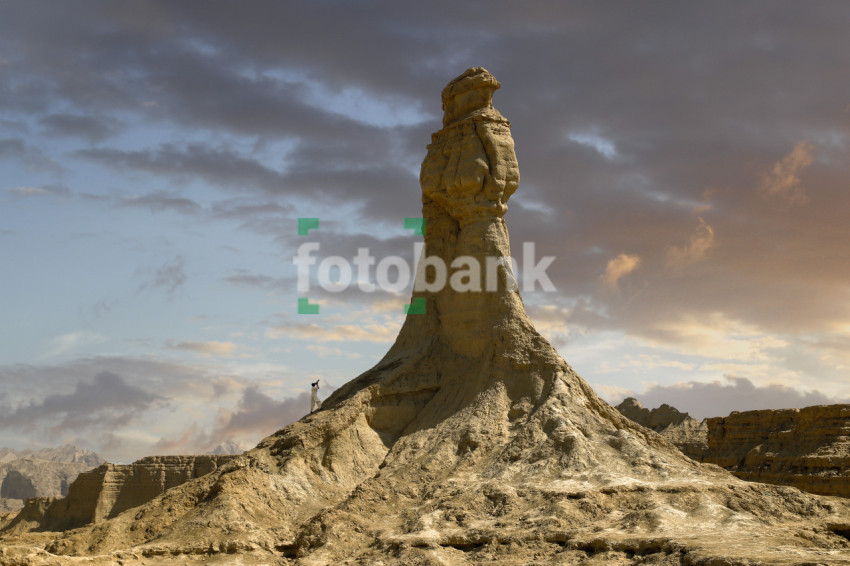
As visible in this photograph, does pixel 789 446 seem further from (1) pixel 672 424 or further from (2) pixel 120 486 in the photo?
(2) pixel 120 486

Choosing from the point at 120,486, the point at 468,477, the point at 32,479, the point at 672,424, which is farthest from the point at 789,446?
the point at 32,479

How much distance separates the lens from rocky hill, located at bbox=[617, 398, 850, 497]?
37.8 metres

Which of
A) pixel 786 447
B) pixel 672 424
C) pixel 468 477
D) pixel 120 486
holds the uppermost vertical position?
pixel 672 424

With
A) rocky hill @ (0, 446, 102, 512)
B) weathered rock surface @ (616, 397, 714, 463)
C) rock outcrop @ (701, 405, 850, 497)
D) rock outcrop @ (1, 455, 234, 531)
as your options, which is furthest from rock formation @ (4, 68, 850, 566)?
rocky hill @ (0, 446, 102, 512)

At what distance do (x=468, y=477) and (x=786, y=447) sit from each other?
22.3 m

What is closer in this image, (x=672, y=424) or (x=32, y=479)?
(x=672, y=424)

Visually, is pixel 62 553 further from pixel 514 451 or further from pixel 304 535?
pixel 514 451

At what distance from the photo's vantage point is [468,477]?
79.2ft

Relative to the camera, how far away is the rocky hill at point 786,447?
1487 inches

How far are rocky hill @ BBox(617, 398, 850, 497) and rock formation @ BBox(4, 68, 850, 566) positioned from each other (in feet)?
49.4

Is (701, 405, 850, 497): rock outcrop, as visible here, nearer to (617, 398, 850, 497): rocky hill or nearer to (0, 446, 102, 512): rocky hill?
(617, 398, 850, 497): rocky hill

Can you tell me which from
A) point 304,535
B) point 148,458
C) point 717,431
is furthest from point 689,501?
point 148,458

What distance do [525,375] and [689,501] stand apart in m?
6.89

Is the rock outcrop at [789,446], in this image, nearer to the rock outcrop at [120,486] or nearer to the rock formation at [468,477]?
the rock formation at [468,477]
